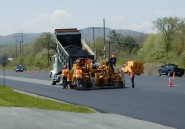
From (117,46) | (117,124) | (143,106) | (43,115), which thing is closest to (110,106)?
(143,106)

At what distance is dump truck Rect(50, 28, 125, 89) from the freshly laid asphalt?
17.5 meters

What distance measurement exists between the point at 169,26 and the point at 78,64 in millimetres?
73003

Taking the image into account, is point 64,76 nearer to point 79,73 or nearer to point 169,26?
point 79,73

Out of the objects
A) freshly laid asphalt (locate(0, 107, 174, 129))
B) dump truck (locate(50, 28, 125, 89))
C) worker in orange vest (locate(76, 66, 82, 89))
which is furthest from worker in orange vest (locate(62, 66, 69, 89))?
freshly laid asphalt (locate(0, 107, 174, 129))

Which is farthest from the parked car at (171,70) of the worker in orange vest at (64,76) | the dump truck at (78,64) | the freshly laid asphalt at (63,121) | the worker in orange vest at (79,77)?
the freshly laid asphalt at (63,121)

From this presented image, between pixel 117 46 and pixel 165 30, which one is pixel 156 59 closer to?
pixel 165 30

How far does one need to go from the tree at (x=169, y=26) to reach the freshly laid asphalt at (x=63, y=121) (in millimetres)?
87292

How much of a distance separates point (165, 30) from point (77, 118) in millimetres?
91331

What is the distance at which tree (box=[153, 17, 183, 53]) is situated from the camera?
342 ft

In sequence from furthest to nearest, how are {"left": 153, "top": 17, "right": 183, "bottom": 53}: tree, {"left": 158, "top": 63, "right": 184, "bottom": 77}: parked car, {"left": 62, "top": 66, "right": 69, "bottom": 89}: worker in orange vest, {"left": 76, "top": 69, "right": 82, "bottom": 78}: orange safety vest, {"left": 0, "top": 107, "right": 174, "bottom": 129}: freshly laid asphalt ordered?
{"left": 153, "top": 17, "right": 183, "bottom": 53}: tree < {"left": 158, "top": 63, "right": 184, "bottom": 77}: parked car < {"left": 62, "top": 66, "right": 69, "bottom": 89}: worker in orange vest < {"left": 76, "top": 69, "right": 82, "bottom": 78}: orange safety vest < {"left": 0, "top": 107, "right": 174, "bottom": 129}: freshly laid asphalt

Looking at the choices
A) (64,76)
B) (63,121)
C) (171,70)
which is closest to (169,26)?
(171,70)

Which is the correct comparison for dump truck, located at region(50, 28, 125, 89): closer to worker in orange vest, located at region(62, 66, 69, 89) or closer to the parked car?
worker in orange vest, located at region(62, 66, 69, 89)

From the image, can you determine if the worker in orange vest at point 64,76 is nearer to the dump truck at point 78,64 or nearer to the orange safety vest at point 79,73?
the dump truck at point 78,64

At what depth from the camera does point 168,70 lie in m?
64.0
